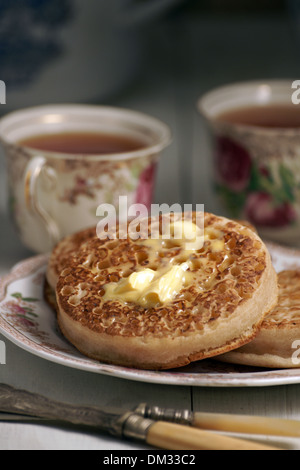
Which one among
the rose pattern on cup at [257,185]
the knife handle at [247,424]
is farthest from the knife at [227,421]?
the rose pattern on cup at [257,185]

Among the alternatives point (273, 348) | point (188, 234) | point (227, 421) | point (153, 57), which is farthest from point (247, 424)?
point (153, 57)

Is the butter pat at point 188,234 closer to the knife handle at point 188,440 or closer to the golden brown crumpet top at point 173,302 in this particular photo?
the golden brown crumpet top at point 173,302

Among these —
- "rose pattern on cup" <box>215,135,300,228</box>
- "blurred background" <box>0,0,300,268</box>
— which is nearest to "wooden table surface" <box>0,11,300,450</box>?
"blurred background" <box>0,0,300,268</box>

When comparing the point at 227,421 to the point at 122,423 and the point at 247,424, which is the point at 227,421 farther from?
the point at 122,423

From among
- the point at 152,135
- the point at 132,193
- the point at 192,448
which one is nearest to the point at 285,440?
the point at 192,448

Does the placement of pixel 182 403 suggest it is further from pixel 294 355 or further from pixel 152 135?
pixel 152 135

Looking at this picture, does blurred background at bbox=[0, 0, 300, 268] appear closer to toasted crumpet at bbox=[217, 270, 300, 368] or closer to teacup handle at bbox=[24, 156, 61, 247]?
teacup handle at bbox=[24, 156, 61, 247]
